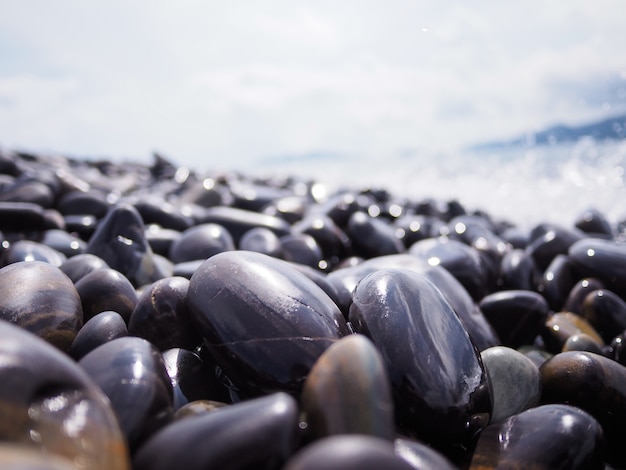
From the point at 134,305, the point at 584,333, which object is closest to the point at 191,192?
the point at 134,305

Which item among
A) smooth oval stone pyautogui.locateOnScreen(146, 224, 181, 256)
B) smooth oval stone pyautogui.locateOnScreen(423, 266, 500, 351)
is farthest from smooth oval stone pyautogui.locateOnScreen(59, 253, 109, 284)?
smooth oval stone pyautogui.locateOnScreen(423, 266, 500, 351)

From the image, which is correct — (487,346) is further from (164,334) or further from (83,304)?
(83,304)

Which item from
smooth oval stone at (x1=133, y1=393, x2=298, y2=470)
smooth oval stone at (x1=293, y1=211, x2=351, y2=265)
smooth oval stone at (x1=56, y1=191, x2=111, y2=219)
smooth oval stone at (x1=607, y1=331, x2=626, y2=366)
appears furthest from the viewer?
smooth oval stone at (x1=56, y1=191, x2=111, y2=219)

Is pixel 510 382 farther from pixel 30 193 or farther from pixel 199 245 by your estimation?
pixel 30 193

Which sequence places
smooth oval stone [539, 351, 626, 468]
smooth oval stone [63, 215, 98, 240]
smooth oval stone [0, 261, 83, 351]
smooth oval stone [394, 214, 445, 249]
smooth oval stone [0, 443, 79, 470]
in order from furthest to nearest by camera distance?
smooth oval stone [394, 214, 445, 249], smooth oval stone [63, 215, 98, 240], smooth oval stone [539, 351, 626, 468], smooth oval stone [0, 261, 83, 351], smooth oval stone [0, 443, 79, 470]

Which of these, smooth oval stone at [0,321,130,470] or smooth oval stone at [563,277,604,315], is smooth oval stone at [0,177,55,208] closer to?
smooth oval stone at [0,321,130,470]

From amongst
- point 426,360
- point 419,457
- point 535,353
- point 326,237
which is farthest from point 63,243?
point 535,353

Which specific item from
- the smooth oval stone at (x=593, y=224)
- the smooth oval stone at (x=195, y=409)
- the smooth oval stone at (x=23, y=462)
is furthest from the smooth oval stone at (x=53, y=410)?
the smooth oval stone at (x=593, y=224)
